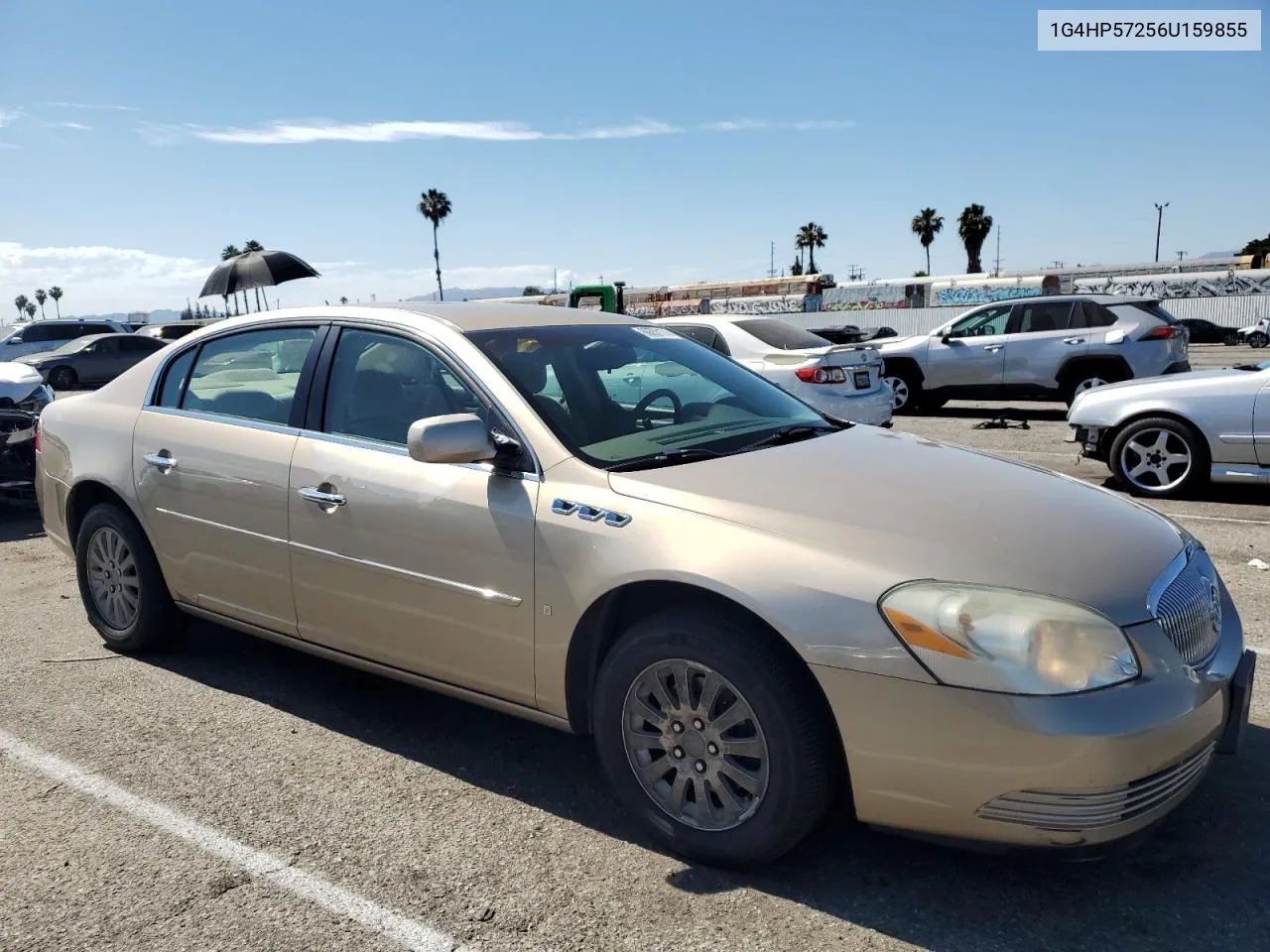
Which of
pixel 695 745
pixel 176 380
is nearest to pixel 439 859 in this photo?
pixel 695 745

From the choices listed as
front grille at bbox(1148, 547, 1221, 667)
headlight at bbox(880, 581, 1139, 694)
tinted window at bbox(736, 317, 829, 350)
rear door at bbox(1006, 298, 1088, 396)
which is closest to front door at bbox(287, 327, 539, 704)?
headlight at bbox(880, 581, 1139, 694)

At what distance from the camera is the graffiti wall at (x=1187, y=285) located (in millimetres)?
43781

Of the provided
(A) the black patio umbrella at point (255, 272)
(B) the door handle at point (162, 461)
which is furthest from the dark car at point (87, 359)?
(B) the door handle at point (162, 461)

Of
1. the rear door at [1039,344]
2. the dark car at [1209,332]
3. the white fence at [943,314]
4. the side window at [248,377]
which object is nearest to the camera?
the side window at [248,377]

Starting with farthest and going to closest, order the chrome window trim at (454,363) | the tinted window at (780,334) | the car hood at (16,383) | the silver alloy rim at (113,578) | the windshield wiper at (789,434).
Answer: the tinted window at (780,334), the car hood at (16,383), the silver alloy rim at (113,578), the windshield wiper at (789,434), the chrome window trim at (454,363)

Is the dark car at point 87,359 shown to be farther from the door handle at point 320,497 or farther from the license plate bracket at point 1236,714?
the license plate bracket at point 1236,714

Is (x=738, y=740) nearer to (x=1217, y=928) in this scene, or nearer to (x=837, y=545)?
(x=837, y=545)

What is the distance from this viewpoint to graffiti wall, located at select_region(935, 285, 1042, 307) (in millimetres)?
45625

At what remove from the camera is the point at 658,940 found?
8.37 ft

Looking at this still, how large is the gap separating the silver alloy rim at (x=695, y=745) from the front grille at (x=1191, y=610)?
1086mm

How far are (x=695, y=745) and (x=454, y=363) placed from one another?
1.55m

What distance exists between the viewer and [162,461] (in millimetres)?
4297

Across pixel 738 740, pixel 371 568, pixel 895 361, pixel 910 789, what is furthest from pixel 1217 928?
pixel 895 361

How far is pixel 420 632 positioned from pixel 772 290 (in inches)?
1971
